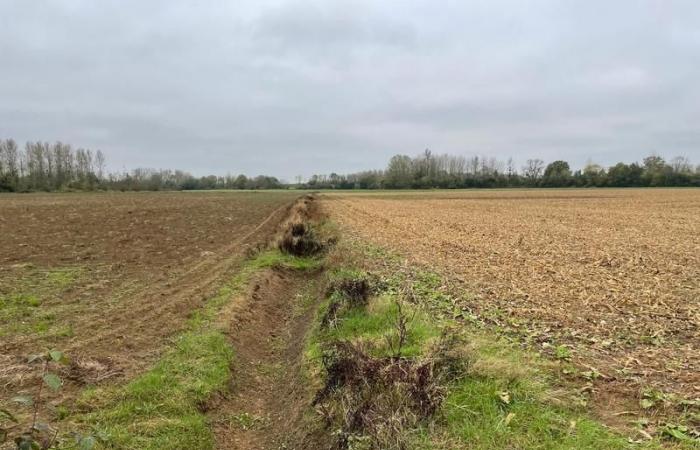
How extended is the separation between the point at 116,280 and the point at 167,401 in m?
7.62

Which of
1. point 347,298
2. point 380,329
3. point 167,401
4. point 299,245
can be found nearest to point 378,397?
point 380,329

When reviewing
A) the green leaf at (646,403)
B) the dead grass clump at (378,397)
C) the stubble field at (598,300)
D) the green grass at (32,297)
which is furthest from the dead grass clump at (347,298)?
the green grass at (32,297)

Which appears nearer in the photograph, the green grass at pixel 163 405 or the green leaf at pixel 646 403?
the green leaf at pixel 646 403

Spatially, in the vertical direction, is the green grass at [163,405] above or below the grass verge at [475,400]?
below

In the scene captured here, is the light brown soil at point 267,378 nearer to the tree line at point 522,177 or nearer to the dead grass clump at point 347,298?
the dead grass clump at point 347,298

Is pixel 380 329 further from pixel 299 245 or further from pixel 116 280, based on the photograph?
pixel 299 245

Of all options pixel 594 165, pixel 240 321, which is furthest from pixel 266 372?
pixel 594 165

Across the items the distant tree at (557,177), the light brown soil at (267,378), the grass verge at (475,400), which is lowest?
the light brown soil at (267,378)

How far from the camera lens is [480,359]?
215 inches

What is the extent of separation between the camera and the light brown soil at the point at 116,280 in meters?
7.06

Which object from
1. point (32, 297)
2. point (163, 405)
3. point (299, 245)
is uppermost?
point (299, 245)

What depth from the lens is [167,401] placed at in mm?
5730

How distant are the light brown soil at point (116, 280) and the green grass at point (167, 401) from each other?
0.47m

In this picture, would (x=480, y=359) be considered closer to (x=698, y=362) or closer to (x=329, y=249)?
(x=698, y=362)
